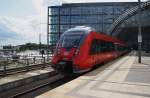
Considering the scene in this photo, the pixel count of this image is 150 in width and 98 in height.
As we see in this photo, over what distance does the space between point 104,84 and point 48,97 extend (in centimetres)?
366

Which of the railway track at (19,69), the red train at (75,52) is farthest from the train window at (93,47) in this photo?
the railway track at (19,69)

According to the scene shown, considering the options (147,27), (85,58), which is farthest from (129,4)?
(85,58)

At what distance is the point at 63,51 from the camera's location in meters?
17.2

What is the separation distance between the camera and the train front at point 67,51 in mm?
16703

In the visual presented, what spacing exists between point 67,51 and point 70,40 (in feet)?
3.14

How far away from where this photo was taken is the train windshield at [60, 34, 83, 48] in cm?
1734

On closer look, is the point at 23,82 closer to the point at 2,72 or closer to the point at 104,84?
the point at 2,72

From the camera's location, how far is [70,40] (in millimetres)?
17641

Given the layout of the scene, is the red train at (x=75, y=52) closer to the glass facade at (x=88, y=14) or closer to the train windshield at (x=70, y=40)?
the train windshield at (x=70, y=40)

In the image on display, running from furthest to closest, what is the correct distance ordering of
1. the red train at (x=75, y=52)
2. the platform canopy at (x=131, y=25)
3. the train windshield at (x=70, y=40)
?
the platform canopy at (x=131, y=25) → the train windshield at (x=70, y=40) → the red train at (x=75, y=52)

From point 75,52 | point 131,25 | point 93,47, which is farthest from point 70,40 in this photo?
point 131,25

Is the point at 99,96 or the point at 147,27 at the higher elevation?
the point at 147,27

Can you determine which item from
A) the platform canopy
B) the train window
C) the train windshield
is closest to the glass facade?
the platform canopy


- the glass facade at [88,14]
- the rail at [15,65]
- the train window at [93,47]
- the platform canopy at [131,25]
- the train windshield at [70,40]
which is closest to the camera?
the train windshield at [70,40]
